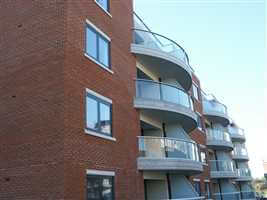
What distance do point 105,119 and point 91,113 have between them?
1.06 meters

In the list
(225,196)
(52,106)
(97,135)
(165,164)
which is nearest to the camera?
(52,106)

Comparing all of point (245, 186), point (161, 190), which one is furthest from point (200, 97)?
point (245, 186)

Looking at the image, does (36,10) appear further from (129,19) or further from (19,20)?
(129,19)

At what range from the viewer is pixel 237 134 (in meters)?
49.6

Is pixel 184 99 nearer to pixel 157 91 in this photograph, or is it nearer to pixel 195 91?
pixel 157 91

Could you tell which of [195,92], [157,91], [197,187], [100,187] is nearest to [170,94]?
[157,91]

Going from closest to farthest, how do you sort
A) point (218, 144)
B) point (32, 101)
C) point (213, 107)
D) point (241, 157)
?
point (32, 101)
point (218, 144)
point (213, 107)
point (241, 157)

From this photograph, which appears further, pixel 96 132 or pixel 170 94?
pixel 170 94

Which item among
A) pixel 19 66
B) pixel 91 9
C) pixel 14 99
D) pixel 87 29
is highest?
pixel 91 9

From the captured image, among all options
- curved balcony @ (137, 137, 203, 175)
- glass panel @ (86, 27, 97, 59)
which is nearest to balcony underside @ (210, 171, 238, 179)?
curved balcony @ (137, 137, 203, 175)

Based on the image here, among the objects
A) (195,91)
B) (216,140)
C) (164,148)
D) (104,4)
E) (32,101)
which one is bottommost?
(164,148)

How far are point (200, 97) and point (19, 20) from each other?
23.1 meters

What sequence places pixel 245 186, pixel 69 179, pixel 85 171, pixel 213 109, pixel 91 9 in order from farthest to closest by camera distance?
1. pixel 245 186
2. pixel 213 109
3. pixel 91 9
4. pixel 85 171
5. pixel 69 179

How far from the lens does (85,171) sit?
445 inches
